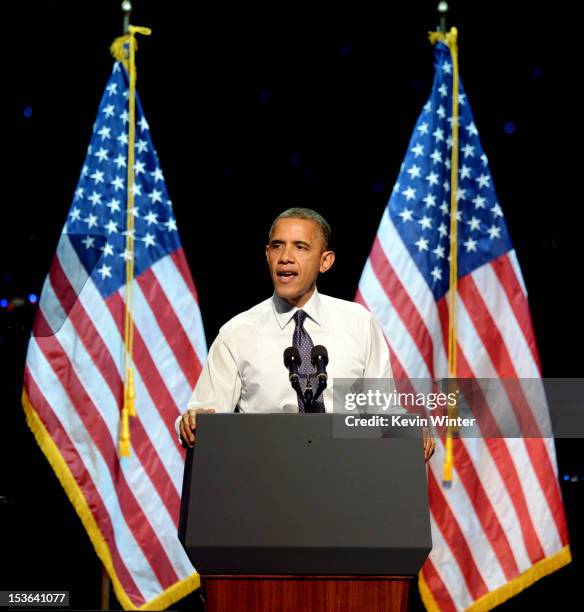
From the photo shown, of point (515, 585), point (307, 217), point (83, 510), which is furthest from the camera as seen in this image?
point (515, 585)

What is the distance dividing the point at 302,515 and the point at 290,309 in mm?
770

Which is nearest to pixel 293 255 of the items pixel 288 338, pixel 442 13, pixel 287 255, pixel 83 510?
pixel 287 255

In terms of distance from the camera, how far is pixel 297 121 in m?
4.36

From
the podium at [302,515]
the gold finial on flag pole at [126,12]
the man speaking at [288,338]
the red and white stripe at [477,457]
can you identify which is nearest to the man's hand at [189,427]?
the podium at [302,515]

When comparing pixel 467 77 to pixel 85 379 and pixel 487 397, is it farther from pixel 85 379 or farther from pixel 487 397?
pixel 85 379

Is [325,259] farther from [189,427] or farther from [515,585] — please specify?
[515,585]

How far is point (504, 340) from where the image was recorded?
4.09m

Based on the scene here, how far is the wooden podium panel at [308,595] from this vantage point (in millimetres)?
1944

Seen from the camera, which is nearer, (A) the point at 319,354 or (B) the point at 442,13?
(A) the point at 319,354

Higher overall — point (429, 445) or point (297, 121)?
point (297, 121)

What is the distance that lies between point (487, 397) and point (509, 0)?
2.03 meters

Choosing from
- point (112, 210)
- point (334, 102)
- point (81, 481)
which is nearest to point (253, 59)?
point (334, 102)

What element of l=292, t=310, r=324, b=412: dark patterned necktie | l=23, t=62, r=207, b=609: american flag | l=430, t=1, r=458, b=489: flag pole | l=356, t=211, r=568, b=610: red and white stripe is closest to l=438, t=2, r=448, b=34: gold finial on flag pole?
l=430, t=1, r=458, b=489: flag pole

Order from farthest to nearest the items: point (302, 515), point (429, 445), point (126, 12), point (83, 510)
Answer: point (126, 12) → point (83, 510) → point (429, 445) → point (302, 515)
